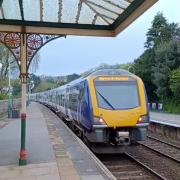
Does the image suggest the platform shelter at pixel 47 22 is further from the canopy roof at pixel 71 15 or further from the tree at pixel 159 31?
the tree at pixel 159 31

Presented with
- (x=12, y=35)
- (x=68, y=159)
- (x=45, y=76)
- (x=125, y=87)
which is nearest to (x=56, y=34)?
(x=12, y=35)

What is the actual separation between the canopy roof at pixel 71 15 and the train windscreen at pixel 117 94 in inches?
145

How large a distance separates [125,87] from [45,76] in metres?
148

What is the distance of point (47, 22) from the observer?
42.0 feet

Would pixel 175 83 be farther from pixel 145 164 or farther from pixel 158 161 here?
pixel 145 164

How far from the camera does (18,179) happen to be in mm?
10156

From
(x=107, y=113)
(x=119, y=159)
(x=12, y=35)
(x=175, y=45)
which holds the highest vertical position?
(x=175, y=45)

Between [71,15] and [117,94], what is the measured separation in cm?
517

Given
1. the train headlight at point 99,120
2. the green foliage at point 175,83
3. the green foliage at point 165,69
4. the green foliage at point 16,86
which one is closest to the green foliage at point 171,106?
the green foliage at point 165,69

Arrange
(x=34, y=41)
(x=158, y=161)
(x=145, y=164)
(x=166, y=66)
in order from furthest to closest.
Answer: (x=166, y=66)
(x=158, y=161)
(x=145, y=164)
(x=34, y=41)

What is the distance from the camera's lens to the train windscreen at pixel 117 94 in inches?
638

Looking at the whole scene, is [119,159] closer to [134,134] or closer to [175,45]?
[134,134]

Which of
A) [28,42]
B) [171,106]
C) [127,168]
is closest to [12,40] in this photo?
[28,42]

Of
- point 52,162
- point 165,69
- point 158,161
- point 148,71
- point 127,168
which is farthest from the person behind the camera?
point 148,71
